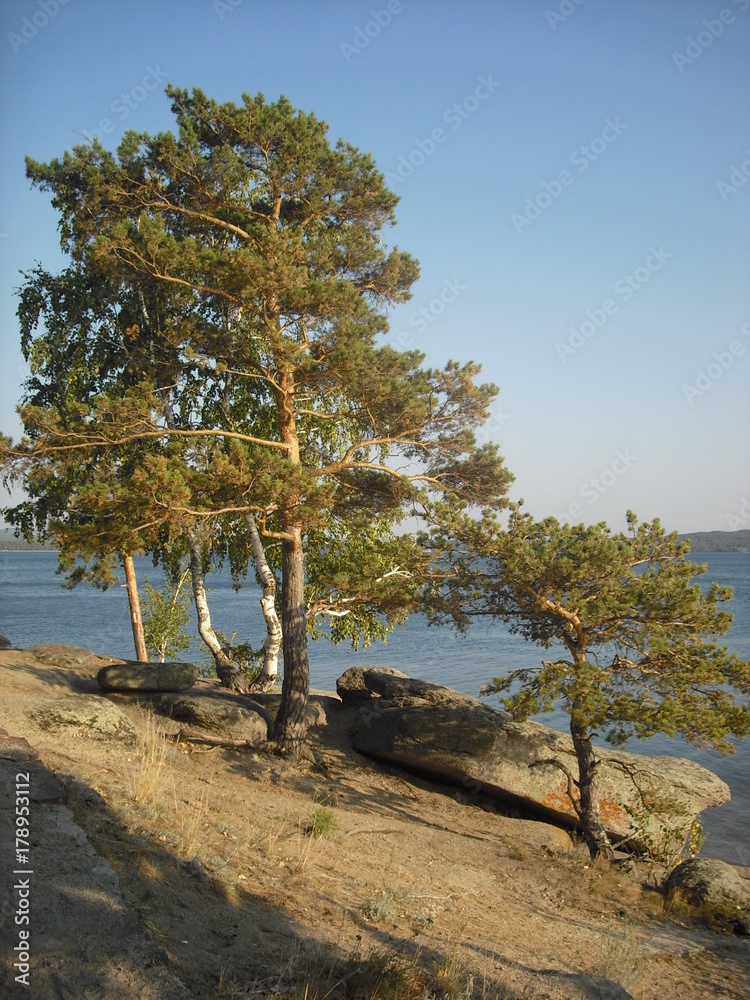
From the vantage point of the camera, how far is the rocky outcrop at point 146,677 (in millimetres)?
14313

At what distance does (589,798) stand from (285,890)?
6.33 m

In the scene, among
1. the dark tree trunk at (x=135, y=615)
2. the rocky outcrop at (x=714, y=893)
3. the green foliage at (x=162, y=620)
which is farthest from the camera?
the green foliage at (x=162, y=620)

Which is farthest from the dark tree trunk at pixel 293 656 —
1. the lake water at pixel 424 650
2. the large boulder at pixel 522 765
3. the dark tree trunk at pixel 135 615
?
the dark tree trunk at pixel 135 615

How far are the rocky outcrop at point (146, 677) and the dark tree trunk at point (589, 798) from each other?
7.89 m

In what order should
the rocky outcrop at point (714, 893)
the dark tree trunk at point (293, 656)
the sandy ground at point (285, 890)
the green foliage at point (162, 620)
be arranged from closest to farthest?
the sandy ground at point (285, 890)
the rocky outcrop at point (714, 893)
the dark tree trunk at point (293, 656)
the green foliage at point (162, 620)

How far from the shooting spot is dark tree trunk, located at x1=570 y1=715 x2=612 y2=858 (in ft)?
36.4

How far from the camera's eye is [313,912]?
628 centimetres

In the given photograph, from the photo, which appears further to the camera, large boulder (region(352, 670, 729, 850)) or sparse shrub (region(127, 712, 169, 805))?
large boulder (region(352, 670, 729, 850))

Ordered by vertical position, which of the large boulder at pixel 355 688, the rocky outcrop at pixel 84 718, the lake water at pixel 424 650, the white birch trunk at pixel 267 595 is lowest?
the lake water at pixel 424 650

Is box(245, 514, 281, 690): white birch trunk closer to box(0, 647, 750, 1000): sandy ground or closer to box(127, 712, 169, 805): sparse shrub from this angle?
→ box(0, 647, 750, 1000): sandy ground

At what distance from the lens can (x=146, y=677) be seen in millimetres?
14578

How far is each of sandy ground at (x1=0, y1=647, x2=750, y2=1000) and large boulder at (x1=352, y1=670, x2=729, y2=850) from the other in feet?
2.24

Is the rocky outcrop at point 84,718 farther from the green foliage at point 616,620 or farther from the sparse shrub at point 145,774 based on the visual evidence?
the green foliage at point 616,620

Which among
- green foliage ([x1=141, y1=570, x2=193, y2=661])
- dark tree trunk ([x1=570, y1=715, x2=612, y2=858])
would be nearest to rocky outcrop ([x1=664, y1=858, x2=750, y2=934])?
dark tree trunk ([x1=570, y1=715, x2=612, y2=858])
